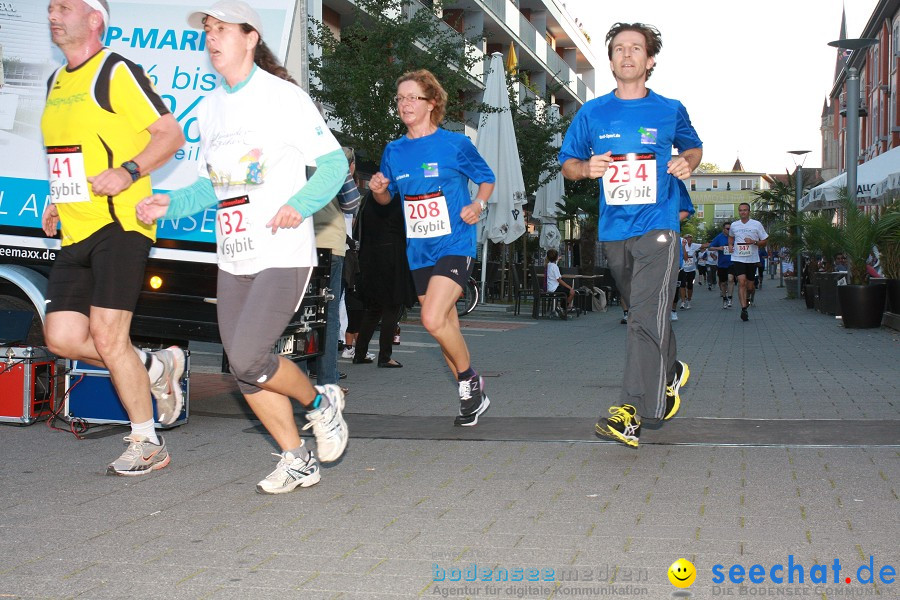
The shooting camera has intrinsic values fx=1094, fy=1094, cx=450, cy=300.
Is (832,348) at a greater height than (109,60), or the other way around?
(109,60)

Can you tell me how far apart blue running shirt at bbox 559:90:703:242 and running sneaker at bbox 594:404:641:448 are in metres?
0.95

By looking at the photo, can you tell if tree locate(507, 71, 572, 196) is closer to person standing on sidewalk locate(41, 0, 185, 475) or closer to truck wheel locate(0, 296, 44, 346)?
truck wheel locate(0, 296, 44, 346)

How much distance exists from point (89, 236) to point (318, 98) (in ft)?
48.7

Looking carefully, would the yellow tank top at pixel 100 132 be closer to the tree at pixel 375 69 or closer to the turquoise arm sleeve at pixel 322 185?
the turquoise arm sleeve at pixel 322 185

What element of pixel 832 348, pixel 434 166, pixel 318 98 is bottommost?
pixel 832 348

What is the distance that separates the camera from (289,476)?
15.9ft

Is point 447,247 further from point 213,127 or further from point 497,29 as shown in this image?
point 497,29

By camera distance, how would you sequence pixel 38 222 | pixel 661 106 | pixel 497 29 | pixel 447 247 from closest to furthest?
1. pixel 661 106
2. pixel 447 247
3. pixel 38 222
4. pixel 497 29

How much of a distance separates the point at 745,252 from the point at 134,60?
48.3 feet

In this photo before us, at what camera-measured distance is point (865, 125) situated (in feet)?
195

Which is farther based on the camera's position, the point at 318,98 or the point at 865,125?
the point at 865,125

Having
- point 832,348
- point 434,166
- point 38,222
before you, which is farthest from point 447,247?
point 832,348

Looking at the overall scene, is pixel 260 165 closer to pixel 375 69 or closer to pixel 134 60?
pixel 134 60

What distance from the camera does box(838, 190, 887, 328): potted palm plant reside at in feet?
53.8
